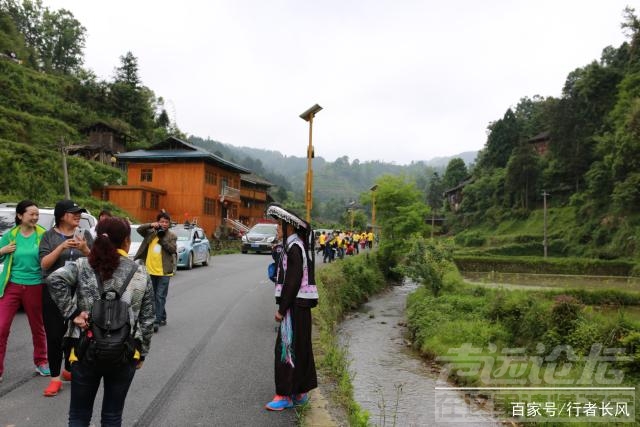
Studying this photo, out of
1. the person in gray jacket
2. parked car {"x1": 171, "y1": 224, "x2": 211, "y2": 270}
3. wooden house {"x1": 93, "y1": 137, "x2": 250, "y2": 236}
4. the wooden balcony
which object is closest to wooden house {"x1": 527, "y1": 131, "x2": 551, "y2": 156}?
the wooden balcony

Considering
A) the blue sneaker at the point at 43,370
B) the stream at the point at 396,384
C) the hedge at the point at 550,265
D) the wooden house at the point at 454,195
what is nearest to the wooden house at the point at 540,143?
the wooden house at the point at 454,195

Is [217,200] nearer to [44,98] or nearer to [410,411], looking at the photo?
[44,98]

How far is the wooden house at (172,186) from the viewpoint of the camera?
37062 millimetres

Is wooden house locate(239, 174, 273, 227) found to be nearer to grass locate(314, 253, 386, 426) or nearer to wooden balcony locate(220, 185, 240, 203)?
wooden balcony locate(220, 185, 240, 203)

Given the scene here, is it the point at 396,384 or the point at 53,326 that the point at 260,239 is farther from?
the point at 53,326

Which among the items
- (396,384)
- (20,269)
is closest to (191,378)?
(20,269)

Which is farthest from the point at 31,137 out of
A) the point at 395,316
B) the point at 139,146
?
the point at 395,316

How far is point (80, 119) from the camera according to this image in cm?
5112

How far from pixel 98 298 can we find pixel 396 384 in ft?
27.9

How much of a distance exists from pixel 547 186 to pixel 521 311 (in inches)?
2067

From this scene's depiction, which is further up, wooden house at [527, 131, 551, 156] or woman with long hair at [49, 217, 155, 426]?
wooden house at [527, 131, 551, 156]

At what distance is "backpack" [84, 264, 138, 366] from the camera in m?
2.85

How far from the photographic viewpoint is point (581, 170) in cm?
5844

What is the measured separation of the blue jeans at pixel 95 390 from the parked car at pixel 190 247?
14699 millimetres
